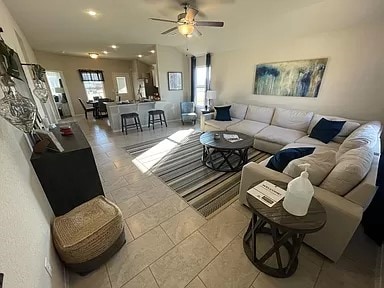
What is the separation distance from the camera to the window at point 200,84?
5967 millimetres

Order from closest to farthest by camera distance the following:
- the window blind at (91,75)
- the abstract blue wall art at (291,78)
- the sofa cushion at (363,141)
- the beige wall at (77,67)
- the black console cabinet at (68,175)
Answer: the black console cabinet at (68,175) → the sofa cushion at (363,141) → the abstract blue wall art at (291,78) → the beige wall at (77,67) → the window blind at (91,75)

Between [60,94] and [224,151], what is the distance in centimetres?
834

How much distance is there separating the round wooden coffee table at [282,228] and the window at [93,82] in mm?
9204

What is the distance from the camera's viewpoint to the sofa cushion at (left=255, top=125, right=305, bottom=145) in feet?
10.7

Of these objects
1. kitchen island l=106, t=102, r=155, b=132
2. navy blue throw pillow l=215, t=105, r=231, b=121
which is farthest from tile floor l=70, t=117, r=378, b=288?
kitchen island l=106, t=102, r=155, b=132

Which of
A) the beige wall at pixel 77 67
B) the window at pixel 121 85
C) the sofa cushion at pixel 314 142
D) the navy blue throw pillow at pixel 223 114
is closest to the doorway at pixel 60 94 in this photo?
the beige wall at pixel 77 67

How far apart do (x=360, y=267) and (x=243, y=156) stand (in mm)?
1934

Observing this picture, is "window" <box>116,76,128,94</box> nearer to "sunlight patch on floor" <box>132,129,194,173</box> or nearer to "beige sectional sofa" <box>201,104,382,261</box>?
"sunlight patch on floor" <box>132,129,194,173</box>

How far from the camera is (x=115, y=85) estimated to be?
28.8 ft

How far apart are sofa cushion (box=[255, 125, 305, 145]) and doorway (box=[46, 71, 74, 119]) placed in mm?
8367

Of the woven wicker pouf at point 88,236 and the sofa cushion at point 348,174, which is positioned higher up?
the sofa cushion at point 348,174

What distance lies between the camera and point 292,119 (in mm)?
3734

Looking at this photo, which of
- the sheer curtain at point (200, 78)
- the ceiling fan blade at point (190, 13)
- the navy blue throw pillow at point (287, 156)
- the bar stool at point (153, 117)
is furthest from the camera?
the sheer curtain at point (200, 78)

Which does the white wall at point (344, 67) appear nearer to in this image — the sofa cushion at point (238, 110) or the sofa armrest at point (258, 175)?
the sofa cushion at point (238, 110)
